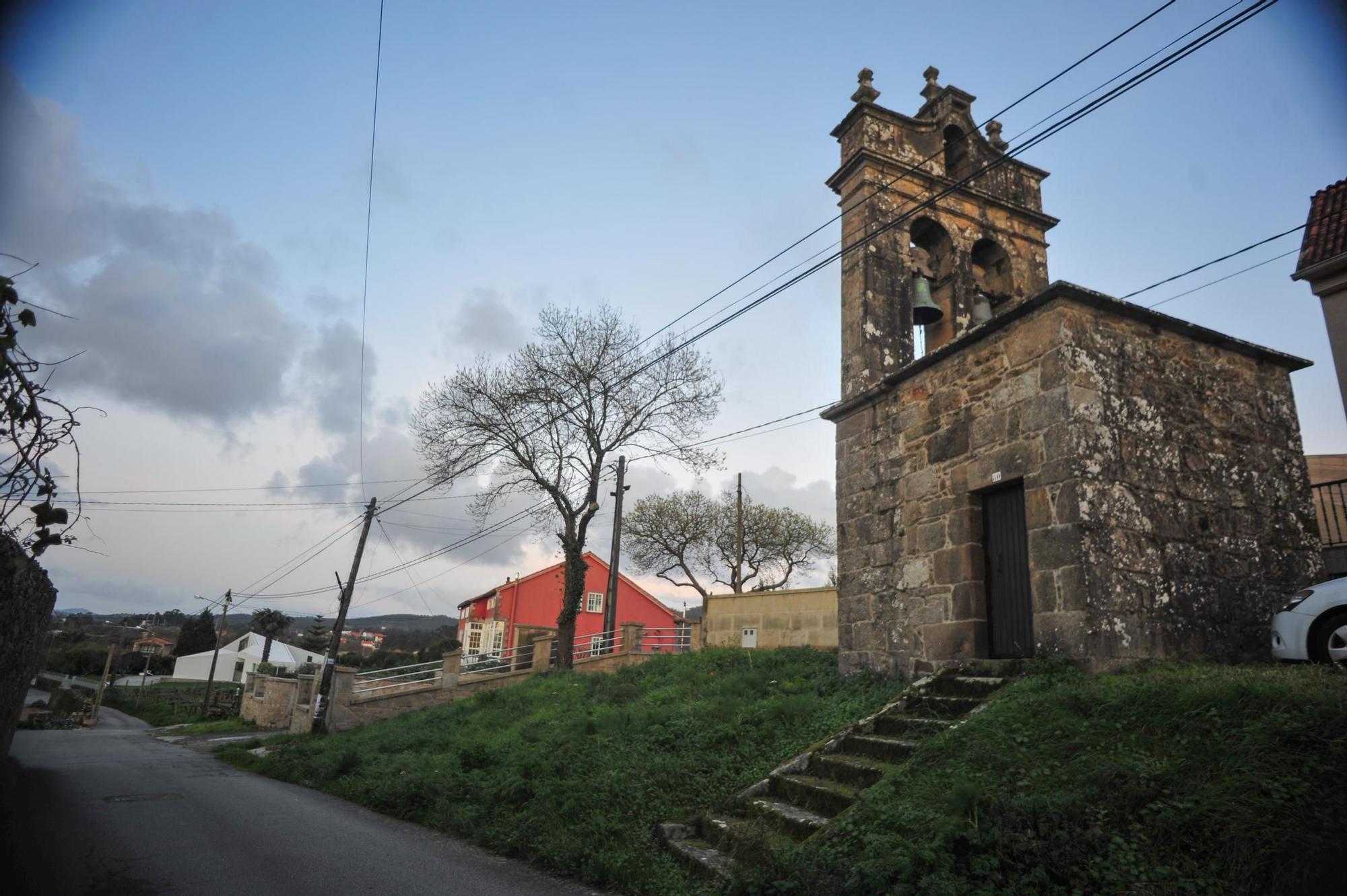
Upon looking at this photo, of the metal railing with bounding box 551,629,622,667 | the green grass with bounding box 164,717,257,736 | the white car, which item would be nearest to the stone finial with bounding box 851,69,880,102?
the white car

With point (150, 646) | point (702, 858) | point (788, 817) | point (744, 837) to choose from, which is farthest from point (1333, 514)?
point (150, 646)

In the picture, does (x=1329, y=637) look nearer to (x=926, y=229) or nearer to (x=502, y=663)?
(x=926, y=229)

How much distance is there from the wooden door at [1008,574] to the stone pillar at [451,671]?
55.2 ft

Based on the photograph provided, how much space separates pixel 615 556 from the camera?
80.4ft

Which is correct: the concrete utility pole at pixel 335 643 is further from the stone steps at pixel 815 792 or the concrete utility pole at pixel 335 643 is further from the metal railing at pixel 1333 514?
the metal railing at pixel 1333 514

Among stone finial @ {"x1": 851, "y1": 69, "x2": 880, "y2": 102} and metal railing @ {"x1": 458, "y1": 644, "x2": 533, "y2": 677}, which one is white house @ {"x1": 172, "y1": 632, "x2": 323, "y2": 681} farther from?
stone finial @ {"x1": 851, "y1": 69, "x2": 880, "y2": 102}

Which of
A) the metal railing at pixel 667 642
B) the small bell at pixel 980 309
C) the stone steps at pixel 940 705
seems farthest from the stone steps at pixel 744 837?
the metal railing at pixel 667 642

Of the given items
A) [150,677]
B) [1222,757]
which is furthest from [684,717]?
[150,677]

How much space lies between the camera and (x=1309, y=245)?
1036cm

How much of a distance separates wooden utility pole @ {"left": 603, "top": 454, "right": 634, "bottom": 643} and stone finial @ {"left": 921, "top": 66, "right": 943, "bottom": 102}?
1570cm

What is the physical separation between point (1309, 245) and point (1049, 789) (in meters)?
10.6

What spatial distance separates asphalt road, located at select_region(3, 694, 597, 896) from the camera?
532cm

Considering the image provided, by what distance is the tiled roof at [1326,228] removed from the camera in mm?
9750

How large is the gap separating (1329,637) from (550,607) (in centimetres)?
4028
